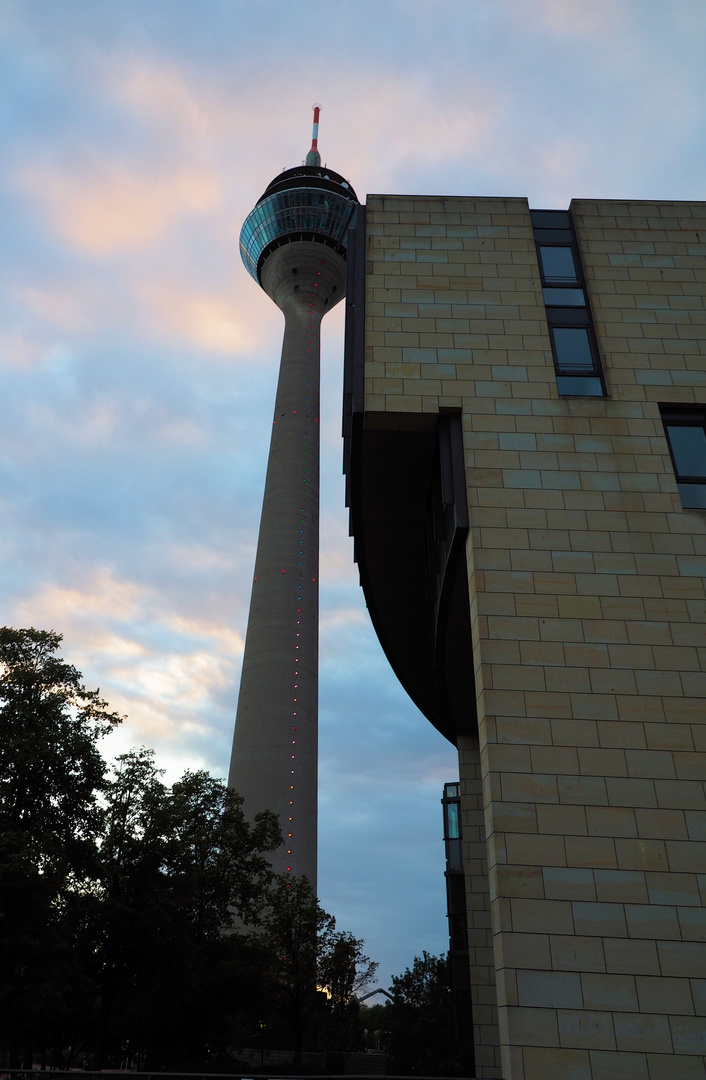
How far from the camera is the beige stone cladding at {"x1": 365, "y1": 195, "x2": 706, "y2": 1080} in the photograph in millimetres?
12805

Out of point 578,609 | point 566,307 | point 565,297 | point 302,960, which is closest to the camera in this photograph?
point 578,609

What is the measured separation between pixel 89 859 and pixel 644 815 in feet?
Answer: 53.9

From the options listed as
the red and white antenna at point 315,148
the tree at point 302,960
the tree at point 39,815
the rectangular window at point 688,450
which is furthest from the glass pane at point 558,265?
the red and white antenna at point 315,148

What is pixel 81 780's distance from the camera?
23641 millimetres

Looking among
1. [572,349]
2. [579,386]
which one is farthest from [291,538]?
Result: [579,386]

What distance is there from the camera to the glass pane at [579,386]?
19.1m

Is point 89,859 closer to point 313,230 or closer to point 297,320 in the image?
point 297,320

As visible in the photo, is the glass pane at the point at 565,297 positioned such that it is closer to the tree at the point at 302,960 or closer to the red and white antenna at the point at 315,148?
the tree at the point at 302,960

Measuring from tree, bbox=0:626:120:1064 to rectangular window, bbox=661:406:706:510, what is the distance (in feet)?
59.0

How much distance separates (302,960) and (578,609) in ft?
90.0

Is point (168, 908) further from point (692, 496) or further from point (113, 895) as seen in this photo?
point (692, 496)

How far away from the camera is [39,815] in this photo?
22.1m

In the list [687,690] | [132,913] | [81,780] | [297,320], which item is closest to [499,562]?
[687,690]

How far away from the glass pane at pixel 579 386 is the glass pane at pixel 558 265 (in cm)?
321
